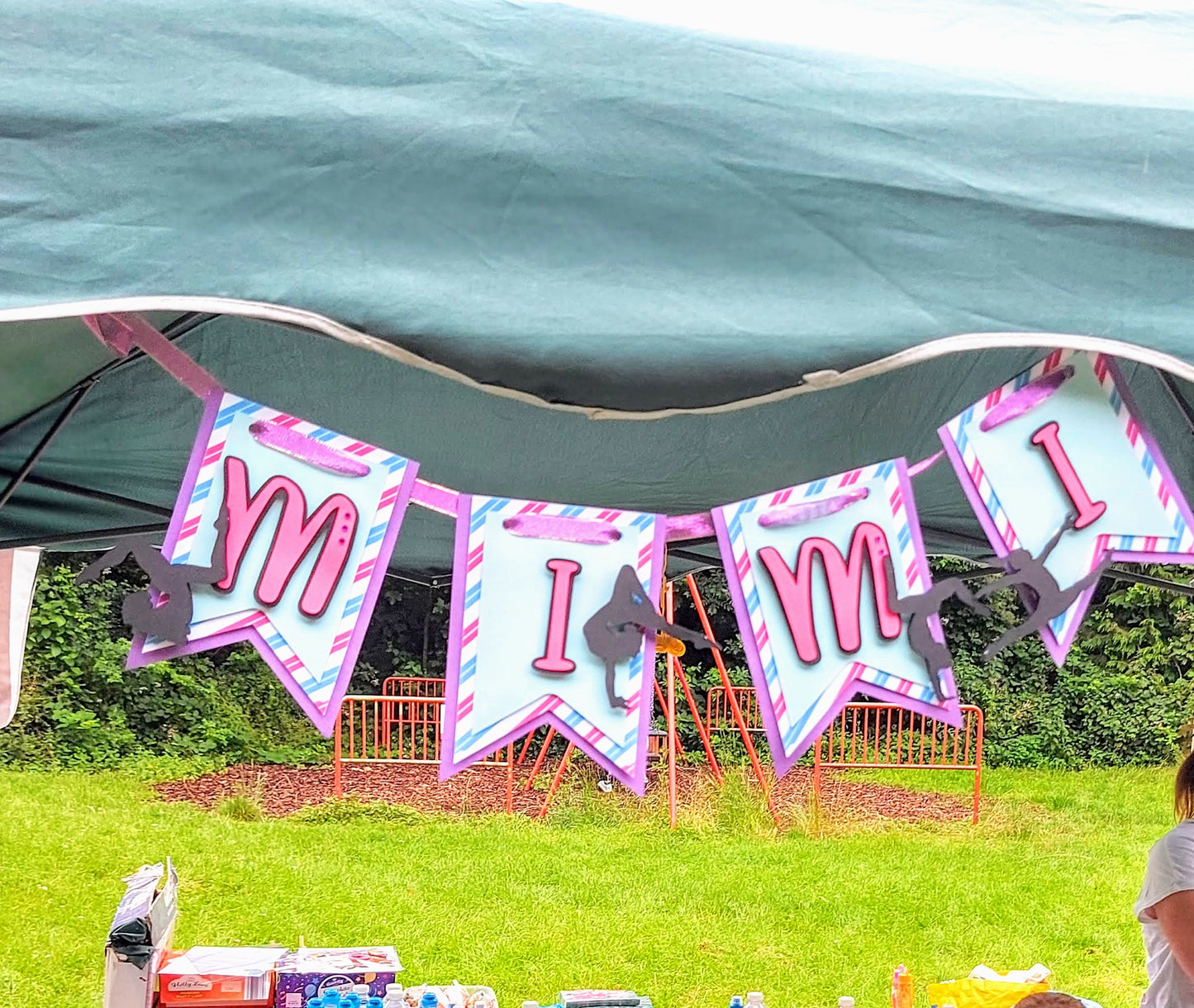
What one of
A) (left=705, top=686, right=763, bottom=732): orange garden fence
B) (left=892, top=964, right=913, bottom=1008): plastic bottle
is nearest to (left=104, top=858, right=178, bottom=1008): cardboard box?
(left=892, top=964, right=913, bottom=1008): plastic bottle

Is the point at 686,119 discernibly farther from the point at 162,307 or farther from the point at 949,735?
the point at 949,735

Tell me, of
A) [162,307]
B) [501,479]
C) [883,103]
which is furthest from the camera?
[501,479]

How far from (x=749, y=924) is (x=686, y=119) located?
20.6 feet

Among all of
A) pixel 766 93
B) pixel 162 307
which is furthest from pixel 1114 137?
pixel 162 307

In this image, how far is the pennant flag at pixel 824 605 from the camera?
138 centimetres

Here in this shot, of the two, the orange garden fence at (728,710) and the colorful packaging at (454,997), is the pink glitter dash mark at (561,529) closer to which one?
the colorful packaging at (454,997)

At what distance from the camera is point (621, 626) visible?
1.38 meters

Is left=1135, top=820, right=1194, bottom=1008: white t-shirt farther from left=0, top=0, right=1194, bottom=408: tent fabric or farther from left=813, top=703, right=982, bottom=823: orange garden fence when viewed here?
left=813, top=703, right=982, bottom=823: orange garden fence

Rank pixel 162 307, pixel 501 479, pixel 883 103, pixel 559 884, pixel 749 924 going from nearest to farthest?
1. pixel 162 307
2. pixel 883 103
3. pixel 501 479
4. pixel 749 924
5. pixel 559 884

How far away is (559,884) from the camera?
752 centimetres

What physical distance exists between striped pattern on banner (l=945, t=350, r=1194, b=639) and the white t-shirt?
0.82 m

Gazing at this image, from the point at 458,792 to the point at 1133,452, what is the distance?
881 centimetres

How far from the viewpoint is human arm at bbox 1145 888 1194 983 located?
6.64ft

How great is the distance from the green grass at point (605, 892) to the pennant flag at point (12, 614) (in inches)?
120
